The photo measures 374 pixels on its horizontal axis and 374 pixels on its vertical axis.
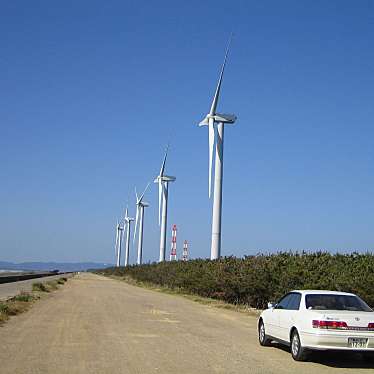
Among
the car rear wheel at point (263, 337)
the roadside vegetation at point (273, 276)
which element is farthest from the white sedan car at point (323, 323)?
the roadside vegetation at point (273, 276)

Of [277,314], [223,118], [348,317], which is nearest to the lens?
[348,317]

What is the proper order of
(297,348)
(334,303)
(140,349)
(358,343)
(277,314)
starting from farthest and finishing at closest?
(277,314)
(140,349)
(334,303)
(297,348)
(358,343)

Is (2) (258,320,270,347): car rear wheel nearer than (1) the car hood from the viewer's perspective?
No

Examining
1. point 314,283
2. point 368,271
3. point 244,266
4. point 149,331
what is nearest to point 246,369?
point 149,331

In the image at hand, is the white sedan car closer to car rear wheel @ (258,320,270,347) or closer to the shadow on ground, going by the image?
the shadow on ground

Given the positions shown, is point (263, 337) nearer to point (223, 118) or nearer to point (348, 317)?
point (348, 317)

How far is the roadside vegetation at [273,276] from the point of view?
23203 mm

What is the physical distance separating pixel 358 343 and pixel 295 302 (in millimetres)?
1946

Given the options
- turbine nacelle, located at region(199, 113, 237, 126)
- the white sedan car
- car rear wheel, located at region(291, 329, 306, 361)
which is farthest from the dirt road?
turbine nacelle, located at region(199, 113, 237, 126)

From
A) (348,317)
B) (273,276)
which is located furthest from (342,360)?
(273,276)

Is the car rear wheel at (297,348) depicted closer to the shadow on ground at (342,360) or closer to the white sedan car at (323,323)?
the white sedan car at (323,323)

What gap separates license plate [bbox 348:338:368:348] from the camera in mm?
11359

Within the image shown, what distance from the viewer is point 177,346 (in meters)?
13.8

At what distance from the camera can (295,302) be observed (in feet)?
42.8
